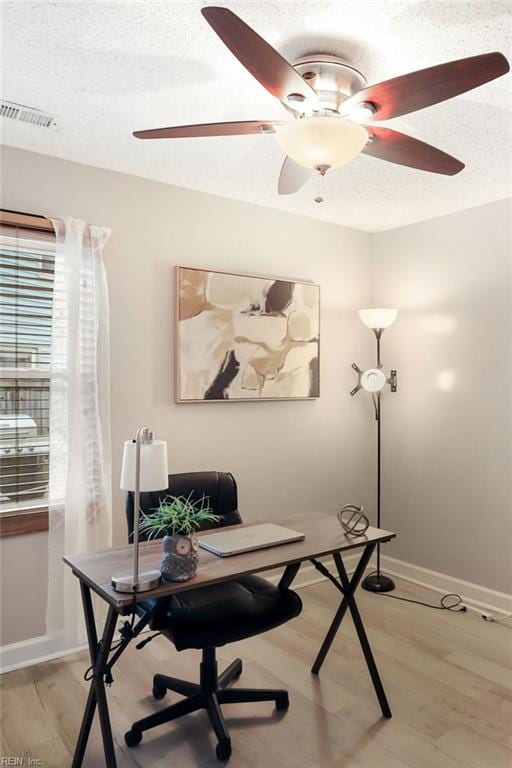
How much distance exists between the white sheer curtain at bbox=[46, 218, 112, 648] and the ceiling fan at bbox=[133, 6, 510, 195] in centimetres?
106

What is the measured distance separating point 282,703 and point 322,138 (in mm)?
2193

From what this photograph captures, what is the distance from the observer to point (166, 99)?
2.25 meters

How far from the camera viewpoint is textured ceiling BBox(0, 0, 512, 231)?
1727 millimetres

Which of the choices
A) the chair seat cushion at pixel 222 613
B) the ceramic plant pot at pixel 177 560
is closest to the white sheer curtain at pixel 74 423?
the chair seat cushion at pixel 222 613

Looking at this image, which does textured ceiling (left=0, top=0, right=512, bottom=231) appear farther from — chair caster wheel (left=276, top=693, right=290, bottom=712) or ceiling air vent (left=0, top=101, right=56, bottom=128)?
chair caster wheel (left=276, top=693, right=290, bottom=712)

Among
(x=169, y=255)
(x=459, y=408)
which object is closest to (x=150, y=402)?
(x=169, y=255)

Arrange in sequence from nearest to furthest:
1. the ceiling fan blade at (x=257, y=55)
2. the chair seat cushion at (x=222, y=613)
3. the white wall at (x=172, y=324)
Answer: the ceiling fan blade at (x=257, y=55), the chair seat cushion at (x=222, y=613), the white wall at (x=172, y=324)

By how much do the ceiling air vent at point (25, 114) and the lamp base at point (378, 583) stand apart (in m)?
3.19

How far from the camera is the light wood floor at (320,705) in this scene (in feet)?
7.00

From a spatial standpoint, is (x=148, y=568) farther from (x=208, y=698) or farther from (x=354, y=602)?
(x=354, y=602)

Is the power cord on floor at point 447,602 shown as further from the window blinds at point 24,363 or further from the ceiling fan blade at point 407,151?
the ceiling fan blade at point 407,151

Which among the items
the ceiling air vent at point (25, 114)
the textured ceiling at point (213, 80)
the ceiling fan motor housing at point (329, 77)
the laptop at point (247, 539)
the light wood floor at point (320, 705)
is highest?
the ceiling air vent at point (25, 114)

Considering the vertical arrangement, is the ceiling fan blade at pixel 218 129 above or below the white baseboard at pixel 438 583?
above

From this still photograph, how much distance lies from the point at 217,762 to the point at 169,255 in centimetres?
244
